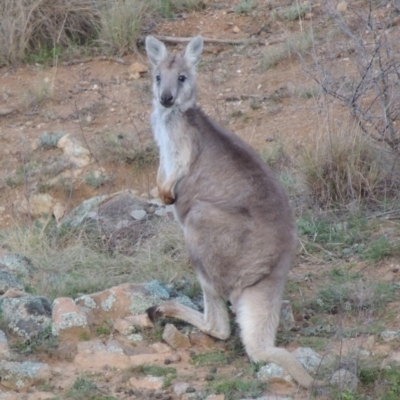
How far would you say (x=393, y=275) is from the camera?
275 inches

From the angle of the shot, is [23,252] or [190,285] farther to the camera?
[23,252]

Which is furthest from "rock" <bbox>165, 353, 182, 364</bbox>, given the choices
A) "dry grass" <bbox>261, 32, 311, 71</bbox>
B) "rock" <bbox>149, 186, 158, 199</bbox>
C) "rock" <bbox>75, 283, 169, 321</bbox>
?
"dry grass" <bbox>261, 32, 311, 71</bbox>

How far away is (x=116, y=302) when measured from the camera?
6281mm

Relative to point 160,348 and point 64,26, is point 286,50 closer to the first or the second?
point 64,26

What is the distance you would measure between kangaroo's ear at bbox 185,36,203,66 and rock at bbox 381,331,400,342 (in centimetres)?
262

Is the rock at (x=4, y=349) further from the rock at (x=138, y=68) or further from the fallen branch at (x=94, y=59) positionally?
the fallen branch at (x=94, y=59)

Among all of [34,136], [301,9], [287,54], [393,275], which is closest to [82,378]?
[393,275]

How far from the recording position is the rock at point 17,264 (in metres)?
7.25

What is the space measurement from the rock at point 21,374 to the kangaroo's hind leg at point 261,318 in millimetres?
1197

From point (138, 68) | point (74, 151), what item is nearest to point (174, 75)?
point (74, 151)

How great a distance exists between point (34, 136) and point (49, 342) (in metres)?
5.57

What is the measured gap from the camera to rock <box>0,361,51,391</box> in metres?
5.40

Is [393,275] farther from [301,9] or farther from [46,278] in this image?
[301,9]

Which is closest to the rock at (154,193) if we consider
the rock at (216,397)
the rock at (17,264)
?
the rock at (17,264)
